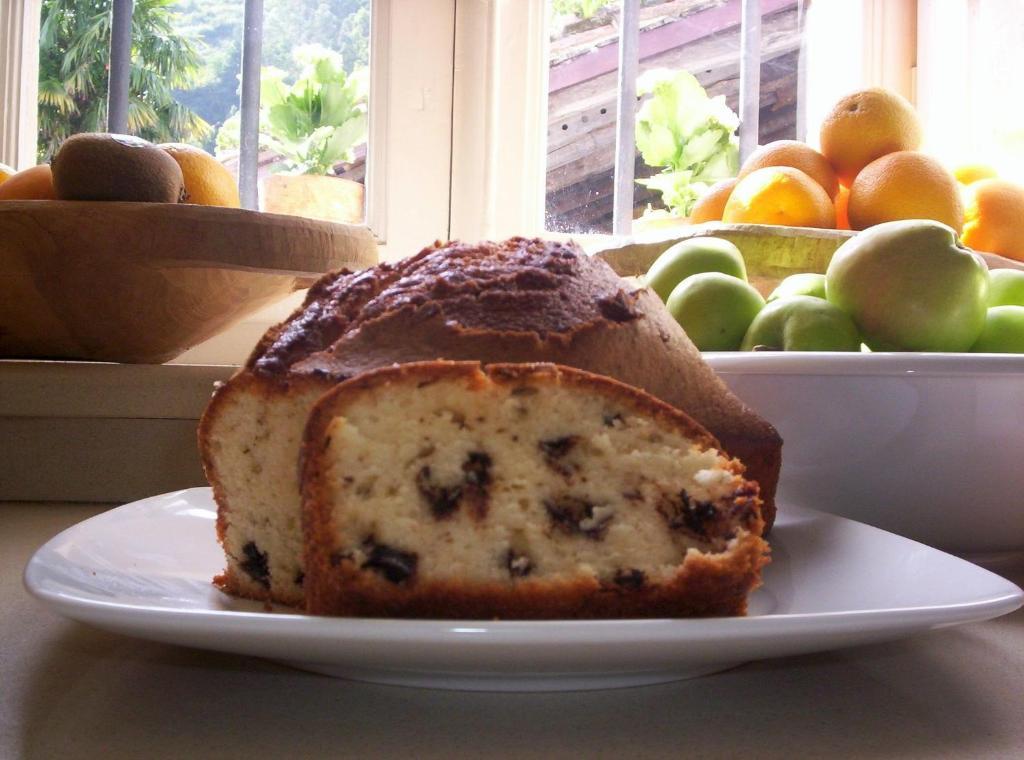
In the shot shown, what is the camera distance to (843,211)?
162 centimetres

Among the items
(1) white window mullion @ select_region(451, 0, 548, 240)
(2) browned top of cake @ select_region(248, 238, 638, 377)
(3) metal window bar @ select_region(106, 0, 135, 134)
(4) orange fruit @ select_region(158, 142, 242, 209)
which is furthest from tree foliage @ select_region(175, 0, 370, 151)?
(2) browned top of cake @ select_region(248, 238, 638, 377)

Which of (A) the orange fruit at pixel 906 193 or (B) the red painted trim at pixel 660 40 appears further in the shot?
(B) the red painted trim at pixel 660 40

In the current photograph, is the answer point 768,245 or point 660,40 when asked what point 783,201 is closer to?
point 768,245

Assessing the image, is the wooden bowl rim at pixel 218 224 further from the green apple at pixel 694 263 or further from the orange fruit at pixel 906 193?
the orange fruit at pixel 906 193

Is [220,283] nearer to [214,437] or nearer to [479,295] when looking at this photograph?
[214,437]

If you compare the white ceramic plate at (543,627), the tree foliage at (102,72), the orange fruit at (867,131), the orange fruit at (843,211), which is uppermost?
the tree foliage at (102,72)

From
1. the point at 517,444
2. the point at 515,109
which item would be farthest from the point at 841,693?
the point at 515,109

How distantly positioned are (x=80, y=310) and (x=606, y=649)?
1.10m

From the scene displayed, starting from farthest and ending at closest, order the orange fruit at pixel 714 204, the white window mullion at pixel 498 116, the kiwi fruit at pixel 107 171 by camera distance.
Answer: the white window mullion at pixel 498 116
the orange fruit at pixel 714 204
the kiwi fruit at pixel 107 171

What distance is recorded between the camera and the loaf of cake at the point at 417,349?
2.08 ft

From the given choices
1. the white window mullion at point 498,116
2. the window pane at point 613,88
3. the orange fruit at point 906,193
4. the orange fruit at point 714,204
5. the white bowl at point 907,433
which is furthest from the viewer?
the window pane at point 613,88

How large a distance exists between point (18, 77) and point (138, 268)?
44.9 inches

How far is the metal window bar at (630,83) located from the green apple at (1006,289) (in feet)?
5.00

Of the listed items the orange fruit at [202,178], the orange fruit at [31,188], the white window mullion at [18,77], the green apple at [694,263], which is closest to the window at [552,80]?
the white window mullion at [18,77]
